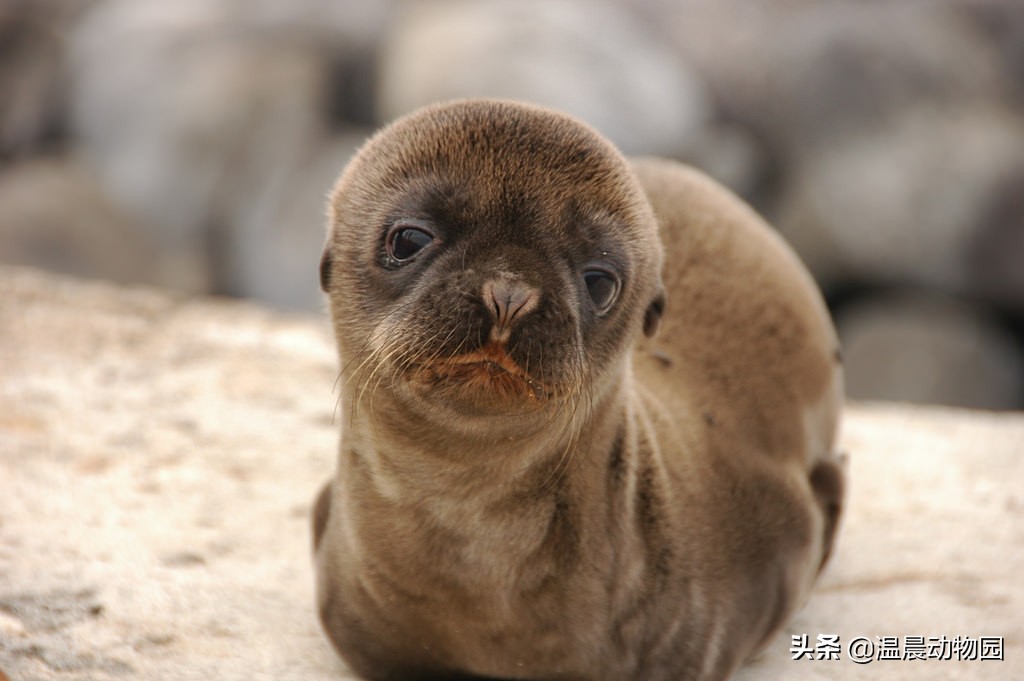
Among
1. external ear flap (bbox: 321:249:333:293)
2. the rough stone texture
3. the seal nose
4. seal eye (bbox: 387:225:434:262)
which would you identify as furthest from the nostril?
the rough stone texture

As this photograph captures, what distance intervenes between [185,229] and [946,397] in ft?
21.2

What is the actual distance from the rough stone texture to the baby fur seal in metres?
0.32

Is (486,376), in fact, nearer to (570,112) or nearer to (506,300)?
(506,300)

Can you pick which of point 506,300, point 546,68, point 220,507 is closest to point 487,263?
point 506,300

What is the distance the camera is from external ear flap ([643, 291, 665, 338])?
3.29m

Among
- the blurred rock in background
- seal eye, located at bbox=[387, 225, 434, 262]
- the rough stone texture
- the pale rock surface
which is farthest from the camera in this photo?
the pale rock surface

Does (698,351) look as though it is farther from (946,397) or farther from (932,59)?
(932,59)

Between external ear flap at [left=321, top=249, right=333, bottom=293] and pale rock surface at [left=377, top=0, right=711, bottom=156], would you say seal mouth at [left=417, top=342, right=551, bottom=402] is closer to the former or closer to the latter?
external ear flap at [left=321, top=249, right=333, bottom=293]

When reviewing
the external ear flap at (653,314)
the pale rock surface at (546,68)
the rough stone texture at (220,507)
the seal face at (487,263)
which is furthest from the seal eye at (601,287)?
the pale rock surface at (546,68)

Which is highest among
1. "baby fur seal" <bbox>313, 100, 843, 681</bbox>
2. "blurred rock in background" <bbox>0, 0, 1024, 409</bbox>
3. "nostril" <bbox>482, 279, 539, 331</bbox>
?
"nostril" <bbox>482, 279, 539, 331</bbox>

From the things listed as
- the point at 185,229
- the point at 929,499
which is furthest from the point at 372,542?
the point at 185,229

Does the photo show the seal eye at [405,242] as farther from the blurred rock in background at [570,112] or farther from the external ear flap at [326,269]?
the blurred rock in background at [570,112]

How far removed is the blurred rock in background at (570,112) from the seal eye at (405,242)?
289 inches

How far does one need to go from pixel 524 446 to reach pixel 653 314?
0.59 metres
